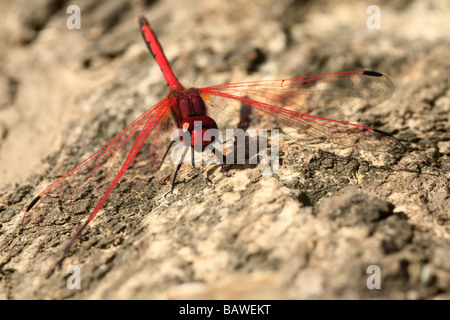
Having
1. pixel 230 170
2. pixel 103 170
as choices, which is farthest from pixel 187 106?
pixel 103 170

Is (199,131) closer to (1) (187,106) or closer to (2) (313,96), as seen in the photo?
(1) (187,106)

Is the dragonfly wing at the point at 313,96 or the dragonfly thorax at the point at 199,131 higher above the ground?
the dragonfly wing at the point at 313,96

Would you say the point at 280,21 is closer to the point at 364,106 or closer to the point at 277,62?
the point at 277,62

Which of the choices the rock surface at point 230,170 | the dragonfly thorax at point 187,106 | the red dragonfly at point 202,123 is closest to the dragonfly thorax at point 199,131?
the red dragonfly at point 202,123

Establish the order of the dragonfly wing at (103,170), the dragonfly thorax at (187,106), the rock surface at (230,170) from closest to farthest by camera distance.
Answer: the rock surface at (230,170) → the dragonfly wing at (103,170) → the dragonfly thorax at (187,106)

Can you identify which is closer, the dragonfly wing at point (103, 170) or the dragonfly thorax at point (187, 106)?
the dragonfly wing at point (103, 170)

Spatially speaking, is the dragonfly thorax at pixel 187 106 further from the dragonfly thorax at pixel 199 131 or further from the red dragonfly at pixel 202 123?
the dragonfly thorax at pixel 199 131

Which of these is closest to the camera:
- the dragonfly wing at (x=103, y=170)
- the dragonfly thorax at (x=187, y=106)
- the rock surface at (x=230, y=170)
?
the rock surface at (x=230, y=170)
